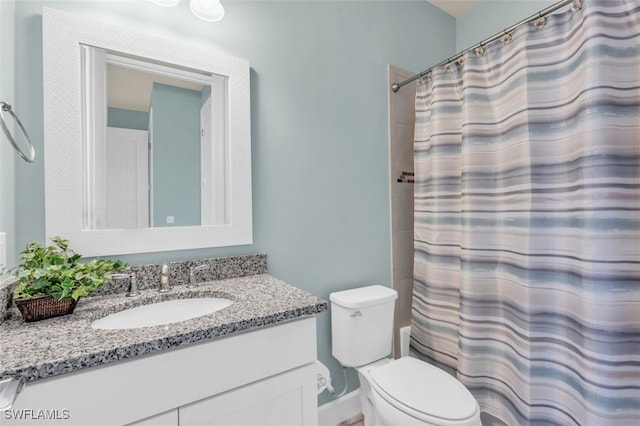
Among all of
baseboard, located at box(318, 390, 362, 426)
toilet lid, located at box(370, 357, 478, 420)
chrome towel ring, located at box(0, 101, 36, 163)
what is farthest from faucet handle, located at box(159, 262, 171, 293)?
baseboard, located at box(318, 390, 362, 426)

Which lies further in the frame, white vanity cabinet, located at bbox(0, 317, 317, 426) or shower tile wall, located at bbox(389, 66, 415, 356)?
Result: shower tile wall, located at bbox(389, 66, 415, 356)

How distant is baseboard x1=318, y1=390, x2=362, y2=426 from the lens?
165cm

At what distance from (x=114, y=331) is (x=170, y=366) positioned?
18 centimetres

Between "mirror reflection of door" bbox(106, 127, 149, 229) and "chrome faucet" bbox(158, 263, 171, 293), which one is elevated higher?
"mirror reflection of door" bbox(106, 127, 149, 229)

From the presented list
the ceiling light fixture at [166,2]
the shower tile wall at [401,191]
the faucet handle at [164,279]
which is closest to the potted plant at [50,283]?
the faucet handle at [164,279]

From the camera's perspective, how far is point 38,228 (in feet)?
3.41

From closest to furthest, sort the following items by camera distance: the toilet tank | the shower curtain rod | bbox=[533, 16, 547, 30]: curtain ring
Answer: the shower curtain rod < bbox=[533, 16, 547, 30]: curtain ring < the toilet tank

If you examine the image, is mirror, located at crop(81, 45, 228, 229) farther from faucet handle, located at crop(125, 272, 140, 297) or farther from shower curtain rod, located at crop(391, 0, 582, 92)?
shower curtain rod, located at crop(391, 0, 582, 92)

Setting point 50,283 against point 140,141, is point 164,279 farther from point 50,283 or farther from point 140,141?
Answer: point 140,141

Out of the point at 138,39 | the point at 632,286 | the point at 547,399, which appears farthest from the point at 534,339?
the point at 138,39

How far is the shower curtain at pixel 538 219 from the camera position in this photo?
3.49 feet

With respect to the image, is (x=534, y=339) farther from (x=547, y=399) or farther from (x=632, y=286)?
(x=632, y=286)

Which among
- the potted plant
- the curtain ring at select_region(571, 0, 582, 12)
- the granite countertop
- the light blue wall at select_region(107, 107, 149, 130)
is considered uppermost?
the curtain ring at select_region(571, 0, 582, 12)

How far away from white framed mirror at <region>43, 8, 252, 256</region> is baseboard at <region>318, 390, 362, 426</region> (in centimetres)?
105
